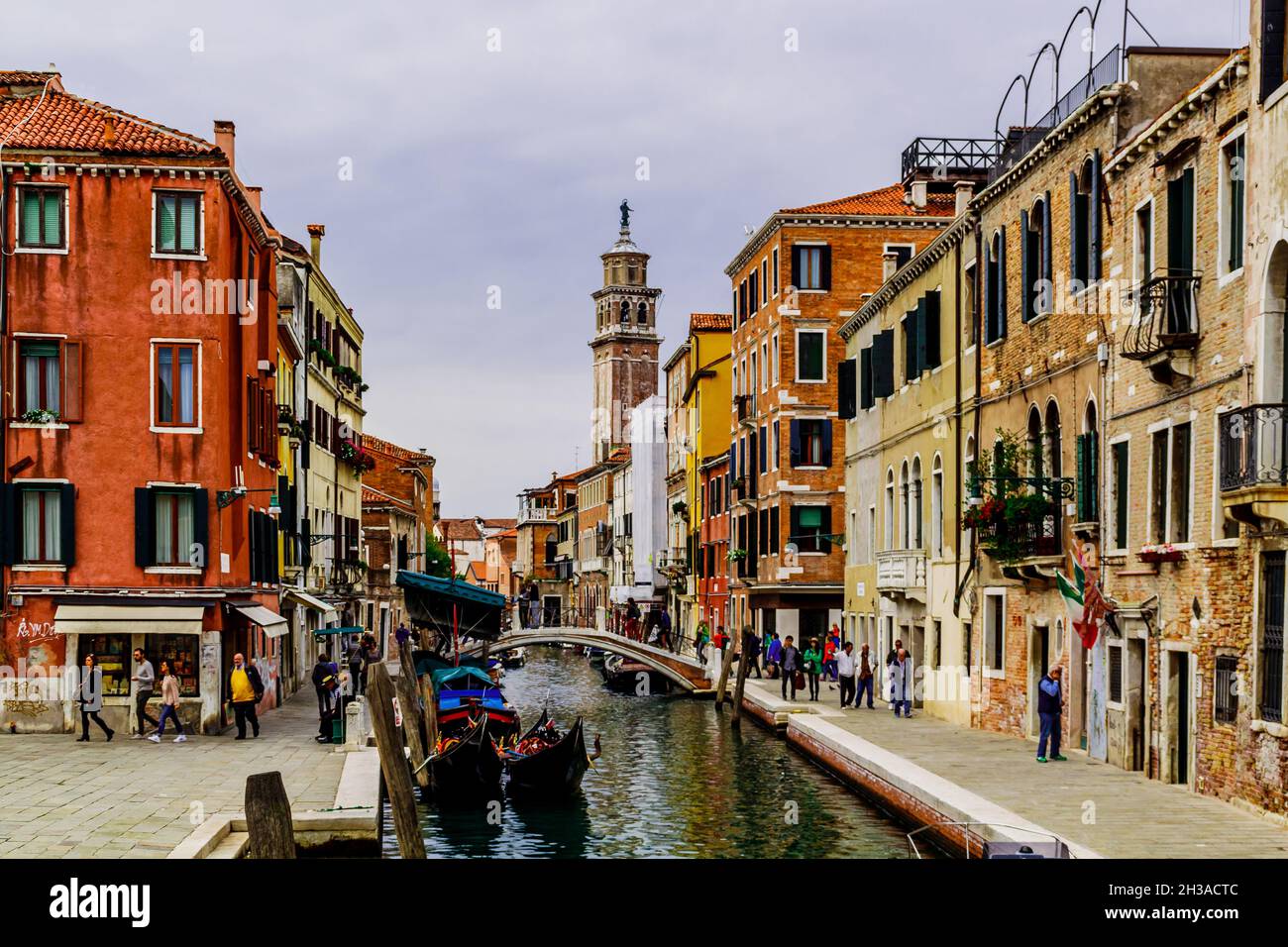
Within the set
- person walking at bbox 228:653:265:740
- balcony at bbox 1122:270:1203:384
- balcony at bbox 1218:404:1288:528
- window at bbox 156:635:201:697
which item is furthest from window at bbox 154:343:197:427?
balcony at bbox 1218:404:1288:528

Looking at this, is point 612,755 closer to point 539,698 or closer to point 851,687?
point 851,687

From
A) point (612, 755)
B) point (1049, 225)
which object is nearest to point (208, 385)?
point (612, 755)

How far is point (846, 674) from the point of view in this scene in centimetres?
3011

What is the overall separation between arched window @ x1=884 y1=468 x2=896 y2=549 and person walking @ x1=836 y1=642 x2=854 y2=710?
8.40 ft

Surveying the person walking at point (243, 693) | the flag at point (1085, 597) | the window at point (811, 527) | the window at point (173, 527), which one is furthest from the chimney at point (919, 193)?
the person walking at point (243, 693)

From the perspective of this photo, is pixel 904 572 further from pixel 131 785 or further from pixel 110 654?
pixel 131 785

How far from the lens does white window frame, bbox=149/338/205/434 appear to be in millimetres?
24812

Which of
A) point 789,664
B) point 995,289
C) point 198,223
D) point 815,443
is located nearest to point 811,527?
point 815,443

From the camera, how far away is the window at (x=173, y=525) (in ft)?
80.9

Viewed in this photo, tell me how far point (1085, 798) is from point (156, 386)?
49.0 feet

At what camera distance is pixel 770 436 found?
4216 cm

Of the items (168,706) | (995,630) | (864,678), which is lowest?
(864,678)

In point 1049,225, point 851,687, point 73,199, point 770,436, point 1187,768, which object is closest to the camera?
point 1187,768
